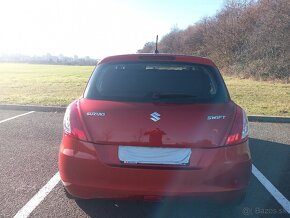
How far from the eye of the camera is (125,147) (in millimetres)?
3189

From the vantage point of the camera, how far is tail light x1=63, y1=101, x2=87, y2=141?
332 centimetres

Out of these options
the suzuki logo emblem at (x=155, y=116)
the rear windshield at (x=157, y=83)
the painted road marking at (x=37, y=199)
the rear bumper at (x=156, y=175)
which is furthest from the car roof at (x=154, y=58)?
the painted road marking at (x=37, y=199)

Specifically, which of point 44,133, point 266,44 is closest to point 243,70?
point 266,44

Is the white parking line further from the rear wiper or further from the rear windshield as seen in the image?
the rear wiper

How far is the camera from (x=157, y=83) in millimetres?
3869

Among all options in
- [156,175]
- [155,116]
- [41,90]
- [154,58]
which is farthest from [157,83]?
[41,90]

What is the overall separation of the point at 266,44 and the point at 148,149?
2769 centimetres

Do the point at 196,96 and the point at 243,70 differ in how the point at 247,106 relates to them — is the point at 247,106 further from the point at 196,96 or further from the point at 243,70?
the point at 243,70

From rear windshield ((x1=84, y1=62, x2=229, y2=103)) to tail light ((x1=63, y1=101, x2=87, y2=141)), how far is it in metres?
0.23

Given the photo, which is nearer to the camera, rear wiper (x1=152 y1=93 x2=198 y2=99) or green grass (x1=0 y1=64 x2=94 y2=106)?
rear wiper (x1=152 y1=93 x2=198 y2=99)

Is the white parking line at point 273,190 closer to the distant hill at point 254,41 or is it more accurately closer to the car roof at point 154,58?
the car roof at point 154,58

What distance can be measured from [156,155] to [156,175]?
0.16m

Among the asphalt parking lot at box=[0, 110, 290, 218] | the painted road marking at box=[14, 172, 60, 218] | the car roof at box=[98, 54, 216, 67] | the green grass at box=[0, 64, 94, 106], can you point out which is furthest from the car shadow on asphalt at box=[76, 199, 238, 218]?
the green grass at box=[0, 64, 94, 106]

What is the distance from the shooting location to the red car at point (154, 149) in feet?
10.3
